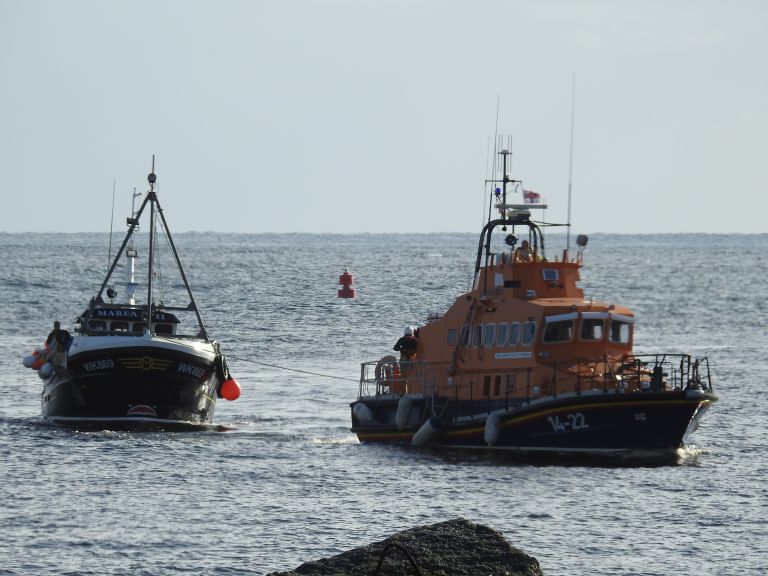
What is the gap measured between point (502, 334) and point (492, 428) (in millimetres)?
2599

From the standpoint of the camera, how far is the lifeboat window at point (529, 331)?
36.8 m

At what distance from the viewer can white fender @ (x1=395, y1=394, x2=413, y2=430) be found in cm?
3922

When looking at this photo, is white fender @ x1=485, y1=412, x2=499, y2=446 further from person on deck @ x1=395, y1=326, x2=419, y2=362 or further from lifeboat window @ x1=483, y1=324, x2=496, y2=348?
person on deck @ x1=395, y1=326, x2=419, y2=362

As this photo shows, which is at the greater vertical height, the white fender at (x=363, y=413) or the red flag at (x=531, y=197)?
the red flag at (x=531, y=197)

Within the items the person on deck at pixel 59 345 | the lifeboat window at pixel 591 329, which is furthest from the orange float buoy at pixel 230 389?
the lifeboat window at pixel 591 329

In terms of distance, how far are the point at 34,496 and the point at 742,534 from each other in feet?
43.2

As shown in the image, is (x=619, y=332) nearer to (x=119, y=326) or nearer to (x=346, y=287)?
(x=119, y=326)

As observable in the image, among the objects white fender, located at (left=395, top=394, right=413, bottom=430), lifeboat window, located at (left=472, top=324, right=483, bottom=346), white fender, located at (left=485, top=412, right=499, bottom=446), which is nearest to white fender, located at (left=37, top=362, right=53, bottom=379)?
white fender, located at (left=395, top=394, right=413, bottom=430)

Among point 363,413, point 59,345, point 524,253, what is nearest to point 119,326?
point 59,345

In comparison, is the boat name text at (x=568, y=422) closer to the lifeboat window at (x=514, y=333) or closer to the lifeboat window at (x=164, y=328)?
the lifeboat window at (x=514, y=333)

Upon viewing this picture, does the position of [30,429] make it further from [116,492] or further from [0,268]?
[0,268]

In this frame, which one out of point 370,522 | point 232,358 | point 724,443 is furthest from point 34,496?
point 232,358

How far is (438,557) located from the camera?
20.3m

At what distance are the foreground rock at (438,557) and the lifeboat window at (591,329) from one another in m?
15.8
